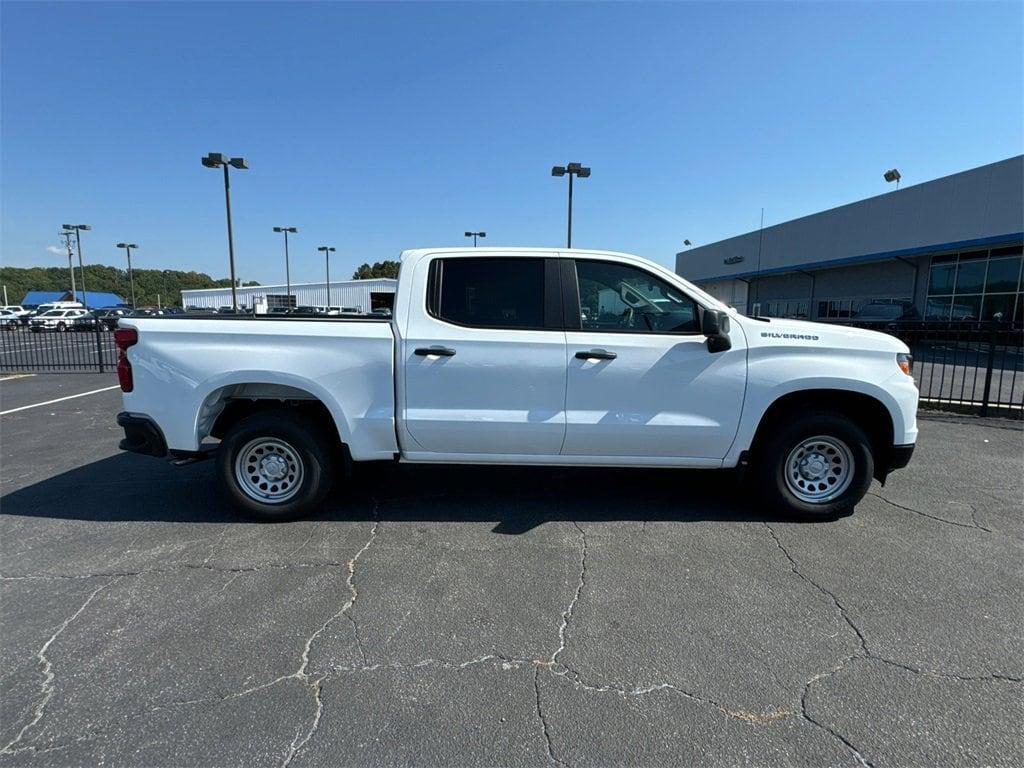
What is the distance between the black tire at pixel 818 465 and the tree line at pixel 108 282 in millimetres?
119066

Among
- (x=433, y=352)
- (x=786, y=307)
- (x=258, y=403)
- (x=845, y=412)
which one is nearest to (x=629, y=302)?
(x=433, y=352)

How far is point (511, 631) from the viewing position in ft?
9.09

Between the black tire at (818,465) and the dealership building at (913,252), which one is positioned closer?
the black tire at (818,465)

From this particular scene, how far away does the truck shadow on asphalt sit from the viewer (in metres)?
4.23

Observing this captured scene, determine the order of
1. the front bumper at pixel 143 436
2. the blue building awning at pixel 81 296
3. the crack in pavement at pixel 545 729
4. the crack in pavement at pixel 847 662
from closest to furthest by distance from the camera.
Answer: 1. the crack in pavement at pixel 545 729
2. the crack in pavement at pixel 847 662
3. the front bumper at pixel 143 436
4. the blue building awning at pixel 81 296

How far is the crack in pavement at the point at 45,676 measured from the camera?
206cm

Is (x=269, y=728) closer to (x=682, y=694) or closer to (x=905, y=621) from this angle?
(x=682, y=694)

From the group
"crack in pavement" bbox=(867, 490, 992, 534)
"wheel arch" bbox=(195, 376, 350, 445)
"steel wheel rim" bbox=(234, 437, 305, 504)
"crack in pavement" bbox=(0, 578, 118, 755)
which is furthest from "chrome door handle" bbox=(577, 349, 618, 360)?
"crack in pavement" bbox=(0, 578, 118, 755)

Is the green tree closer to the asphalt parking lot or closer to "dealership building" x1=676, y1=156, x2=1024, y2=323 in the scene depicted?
"dealership building" x1=676, y1=156, x2=1024, y2=323

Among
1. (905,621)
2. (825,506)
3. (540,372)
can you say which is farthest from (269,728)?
(825,506)

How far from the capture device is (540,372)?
388 centimetres

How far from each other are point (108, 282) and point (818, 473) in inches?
5990

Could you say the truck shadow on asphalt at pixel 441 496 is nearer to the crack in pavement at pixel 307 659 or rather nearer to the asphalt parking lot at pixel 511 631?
the asphalt parking lot at pixel 511 631

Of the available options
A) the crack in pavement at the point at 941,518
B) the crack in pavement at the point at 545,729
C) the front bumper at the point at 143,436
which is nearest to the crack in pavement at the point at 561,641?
the crack in pavement at the point at 545,729
